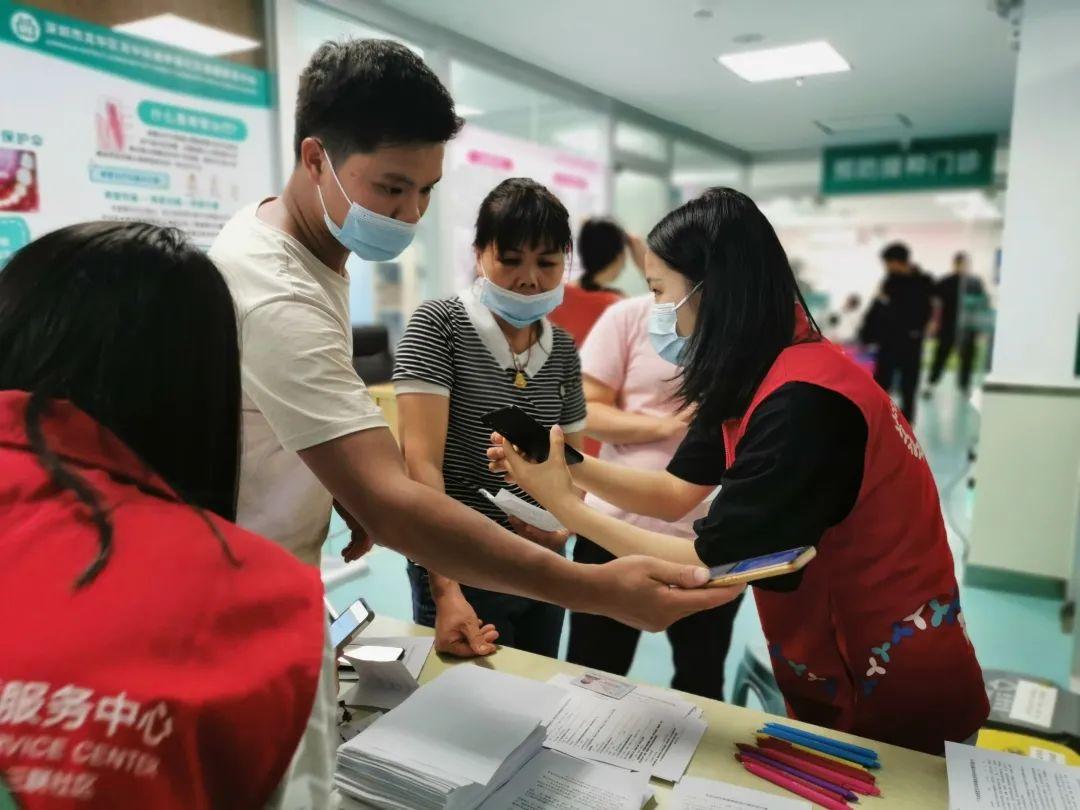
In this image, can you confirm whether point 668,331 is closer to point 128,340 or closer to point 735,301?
point 735,301

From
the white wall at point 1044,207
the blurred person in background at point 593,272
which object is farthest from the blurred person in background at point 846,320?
the blurred person in background at point 593,272

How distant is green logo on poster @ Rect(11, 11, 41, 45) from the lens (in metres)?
2.49

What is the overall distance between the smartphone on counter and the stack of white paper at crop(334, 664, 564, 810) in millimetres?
147

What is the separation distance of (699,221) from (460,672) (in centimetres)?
81

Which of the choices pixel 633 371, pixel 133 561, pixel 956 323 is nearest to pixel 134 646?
pixel 133 561

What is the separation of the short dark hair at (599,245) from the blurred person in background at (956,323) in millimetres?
6290

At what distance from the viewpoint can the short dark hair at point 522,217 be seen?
1529mm

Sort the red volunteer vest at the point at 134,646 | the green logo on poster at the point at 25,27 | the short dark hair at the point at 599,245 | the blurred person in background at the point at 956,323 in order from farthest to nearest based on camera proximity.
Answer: the blurred person in background at the point at 956,323, the short dark hair at the point at 599,245, the green logo on poster at the point at 25,27, the red volunteer vest at the point at 134,646

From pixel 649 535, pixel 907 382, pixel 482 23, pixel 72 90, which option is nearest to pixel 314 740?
pixel 649 535

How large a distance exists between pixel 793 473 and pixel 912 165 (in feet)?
25.2

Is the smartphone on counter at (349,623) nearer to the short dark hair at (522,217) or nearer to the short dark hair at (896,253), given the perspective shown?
the short dark hair at (522,217)

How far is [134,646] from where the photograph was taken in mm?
542

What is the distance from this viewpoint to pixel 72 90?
105 inches

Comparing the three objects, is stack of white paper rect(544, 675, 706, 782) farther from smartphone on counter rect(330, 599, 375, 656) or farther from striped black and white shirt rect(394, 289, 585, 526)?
striped black and white shirt rect(394, 289, 585, 526)
